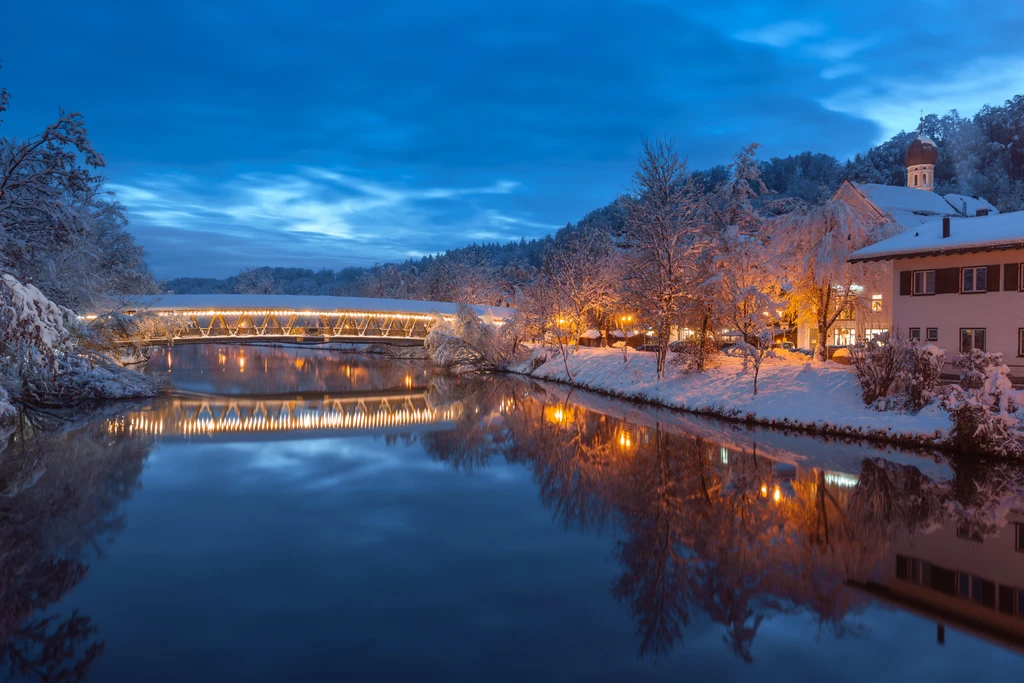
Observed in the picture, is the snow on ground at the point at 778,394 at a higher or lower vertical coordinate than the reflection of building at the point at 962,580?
higher

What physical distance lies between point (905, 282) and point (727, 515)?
1965 cm

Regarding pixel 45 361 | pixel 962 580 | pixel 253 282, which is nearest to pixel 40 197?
pixel 45 361

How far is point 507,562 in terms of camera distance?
10711 mm

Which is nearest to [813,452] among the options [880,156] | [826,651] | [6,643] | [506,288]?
[826,651]

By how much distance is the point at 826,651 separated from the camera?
794cm

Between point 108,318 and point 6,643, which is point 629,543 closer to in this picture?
point 6,643

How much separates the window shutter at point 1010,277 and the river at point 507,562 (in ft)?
29.6

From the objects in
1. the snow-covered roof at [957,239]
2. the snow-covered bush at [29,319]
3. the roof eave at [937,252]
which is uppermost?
the snow-covered roof at [957,239]

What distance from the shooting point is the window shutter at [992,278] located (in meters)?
25.0

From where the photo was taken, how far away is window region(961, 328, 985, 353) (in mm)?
25594

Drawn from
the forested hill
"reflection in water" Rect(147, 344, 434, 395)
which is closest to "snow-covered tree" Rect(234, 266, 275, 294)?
the forested hill

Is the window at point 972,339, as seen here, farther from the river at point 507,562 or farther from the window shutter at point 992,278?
the river at point 507,562

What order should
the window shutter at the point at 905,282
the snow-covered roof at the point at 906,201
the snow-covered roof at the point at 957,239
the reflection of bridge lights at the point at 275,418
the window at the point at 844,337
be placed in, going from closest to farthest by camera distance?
the snow-covered roof at the point at 957,239 < the reflection of bridge lights at the point at 275,418 < the window shutter at the point at 905,282 < the window at the point at 844,337 < the snow-covered roof at the point at 906,201

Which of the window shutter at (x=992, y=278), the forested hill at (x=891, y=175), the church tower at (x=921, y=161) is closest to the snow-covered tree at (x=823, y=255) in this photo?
the window shutter at (x=992, y=278)
